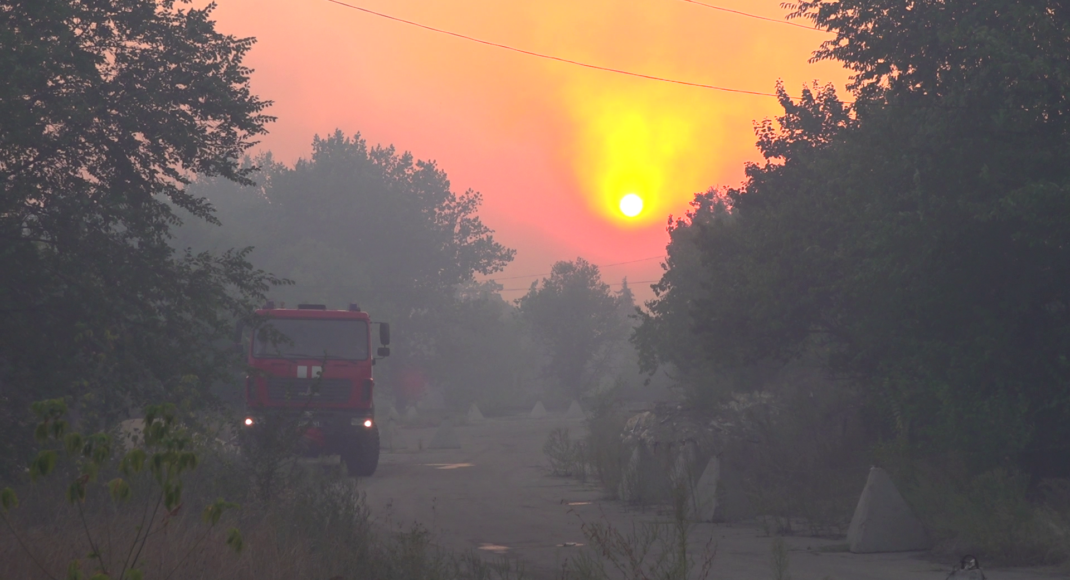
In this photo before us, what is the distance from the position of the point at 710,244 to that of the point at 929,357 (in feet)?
27.9

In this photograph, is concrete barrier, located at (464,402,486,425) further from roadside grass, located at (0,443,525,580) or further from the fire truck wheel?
roadside grass, located at (0,443,525,580)

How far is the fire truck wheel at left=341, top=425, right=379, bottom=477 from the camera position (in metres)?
20.6

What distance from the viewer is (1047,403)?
12664 mm

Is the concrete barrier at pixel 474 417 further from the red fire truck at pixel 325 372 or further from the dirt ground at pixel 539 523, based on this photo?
the red fire truck at pixel 325 372

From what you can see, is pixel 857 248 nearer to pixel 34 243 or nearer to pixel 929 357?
pixel 929 357

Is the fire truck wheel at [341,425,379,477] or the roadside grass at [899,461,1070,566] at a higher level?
the fire truck wheel at [341,425,379,477]

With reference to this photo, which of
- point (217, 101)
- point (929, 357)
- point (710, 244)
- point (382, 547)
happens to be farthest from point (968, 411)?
point (217, 101)

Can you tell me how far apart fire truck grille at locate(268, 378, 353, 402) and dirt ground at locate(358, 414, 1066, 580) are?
194 cm

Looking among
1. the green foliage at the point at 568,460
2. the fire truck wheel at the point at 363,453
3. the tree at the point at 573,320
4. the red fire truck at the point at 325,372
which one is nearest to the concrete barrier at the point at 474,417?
the tree at the point at 573,320

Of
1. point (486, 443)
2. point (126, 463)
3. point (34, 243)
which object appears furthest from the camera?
point (486, 443)

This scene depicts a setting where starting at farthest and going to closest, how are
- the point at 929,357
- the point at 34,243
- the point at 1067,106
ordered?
1. the point at 929,357
2. the point at 1067,106
3. the point at 34,243

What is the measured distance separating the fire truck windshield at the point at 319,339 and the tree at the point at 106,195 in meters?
6.35

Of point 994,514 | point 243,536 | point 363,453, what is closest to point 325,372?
point 363,453

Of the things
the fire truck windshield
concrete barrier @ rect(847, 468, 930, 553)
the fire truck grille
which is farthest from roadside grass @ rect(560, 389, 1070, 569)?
the fire truck windshield
